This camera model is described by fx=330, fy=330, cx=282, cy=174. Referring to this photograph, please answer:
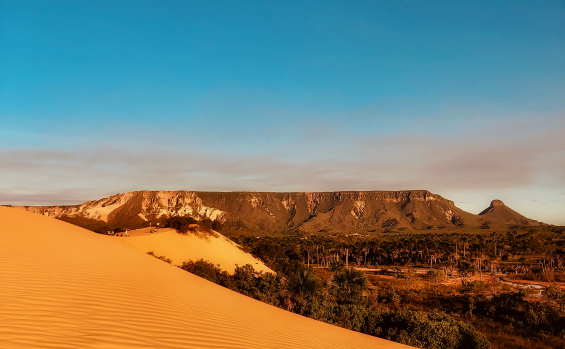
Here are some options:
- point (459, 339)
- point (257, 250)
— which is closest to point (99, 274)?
point (459, 339)

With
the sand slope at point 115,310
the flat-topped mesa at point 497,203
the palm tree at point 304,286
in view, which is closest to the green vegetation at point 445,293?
the palm tree at point 304,286

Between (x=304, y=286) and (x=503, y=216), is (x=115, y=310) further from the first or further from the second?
(x=503, y=216)

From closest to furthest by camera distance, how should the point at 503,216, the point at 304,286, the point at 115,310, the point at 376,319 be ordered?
1. the point at 115,310
2. the point at 376,319
3. the point at 304,286
4. the point at 503,216

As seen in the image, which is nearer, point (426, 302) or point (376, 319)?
point (376, 319)

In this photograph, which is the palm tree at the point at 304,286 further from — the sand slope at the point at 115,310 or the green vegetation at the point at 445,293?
the sand slope at the point at 115,310

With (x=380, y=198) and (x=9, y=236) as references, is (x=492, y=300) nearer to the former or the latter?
(x=9, y=236)

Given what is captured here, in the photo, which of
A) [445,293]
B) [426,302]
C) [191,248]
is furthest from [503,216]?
[191,248]
